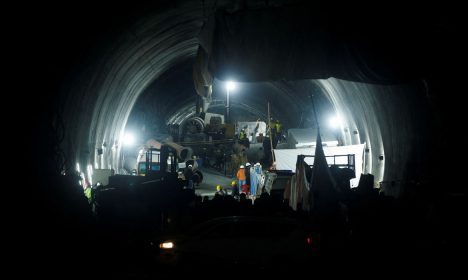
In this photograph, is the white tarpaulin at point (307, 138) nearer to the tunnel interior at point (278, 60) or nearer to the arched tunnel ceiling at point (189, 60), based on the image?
the arched tunnel ceiling at point (189, 60)

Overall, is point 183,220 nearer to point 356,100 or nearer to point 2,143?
point 2,143

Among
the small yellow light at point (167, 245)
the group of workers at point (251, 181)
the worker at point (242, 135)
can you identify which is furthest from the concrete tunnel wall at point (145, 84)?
the worker at point (242, 135)

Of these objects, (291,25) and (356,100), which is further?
(356,100)

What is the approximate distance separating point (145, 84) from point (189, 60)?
323cm

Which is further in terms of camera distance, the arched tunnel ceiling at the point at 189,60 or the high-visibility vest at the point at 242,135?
the high-visibility vest at the point at 242,135

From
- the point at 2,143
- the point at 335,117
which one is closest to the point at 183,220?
the point at 2,143

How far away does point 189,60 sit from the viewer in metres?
22.2

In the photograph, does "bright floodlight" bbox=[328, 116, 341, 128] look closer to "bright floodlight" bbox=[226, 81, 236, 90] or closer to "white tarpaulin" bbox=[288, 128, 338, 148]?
"white tarpaulin" bbox=[288, 128, 338, 148]

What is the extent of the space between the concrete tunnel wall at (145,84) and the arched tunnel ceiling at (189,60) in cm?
4

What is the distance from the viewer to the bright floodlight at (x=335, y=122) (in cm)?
2138

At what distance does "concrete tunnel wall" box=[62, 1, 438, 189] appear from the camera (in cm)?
1193

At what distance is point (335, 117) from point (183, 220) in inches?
565

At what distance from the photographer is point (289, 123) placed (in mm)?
30734

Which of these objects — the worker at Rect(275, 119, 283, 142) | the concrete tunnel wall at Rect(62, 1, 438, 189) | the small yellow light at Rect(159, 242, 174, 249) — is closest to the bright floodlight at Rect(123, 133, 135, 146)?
the concrete tunnel wall at Rect(62, 1, 438, 189)
